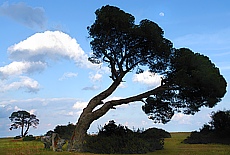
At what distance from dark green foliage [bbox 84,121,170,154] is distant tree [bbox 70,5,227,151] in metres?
1.03

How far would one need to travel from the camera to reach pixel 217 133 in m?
34.0

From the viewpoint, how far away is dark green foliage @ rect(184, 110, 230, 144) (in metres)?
33.1

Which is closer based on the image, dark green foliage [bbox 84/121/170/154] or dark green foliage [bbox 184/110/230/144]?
dark green foliage [bbox 84/121/170/154]

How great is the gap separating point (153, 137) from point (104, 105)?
16.1 feet

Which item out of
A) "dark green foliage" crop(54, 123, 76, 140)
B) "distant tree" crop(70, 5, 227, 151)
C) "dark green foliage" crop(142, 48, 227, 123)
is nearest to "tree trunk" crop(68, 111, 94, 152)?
"distant tree" crop(70, 5, 227, 151)

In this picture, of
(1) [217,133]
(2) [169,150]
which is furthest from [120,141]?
(1) [217,133]

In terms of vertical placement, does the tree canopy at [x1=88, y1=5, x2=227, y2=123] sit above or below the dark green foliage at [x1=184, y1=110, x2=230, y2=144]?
above

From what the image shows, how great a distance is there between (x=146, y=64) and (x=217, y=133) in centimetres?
1261

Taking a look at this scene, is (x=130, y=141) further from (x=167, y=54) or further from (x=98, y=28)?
(x=98, y=28)

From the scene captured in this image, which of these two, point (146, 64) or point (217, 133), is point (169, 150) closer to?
point (146, 64)

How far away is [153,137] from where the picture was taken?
2670cm

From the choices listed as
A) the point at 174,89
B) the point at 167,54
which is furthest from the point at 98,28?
the point at 174,89

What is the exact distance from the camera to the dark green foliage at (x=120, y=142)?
23.1 m

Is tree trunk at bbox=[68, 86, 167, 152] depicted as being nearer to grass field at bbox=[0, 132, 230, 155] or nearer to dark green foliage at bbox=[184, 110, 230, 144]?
grass field at bbox=[0, 132, 230, 155]
